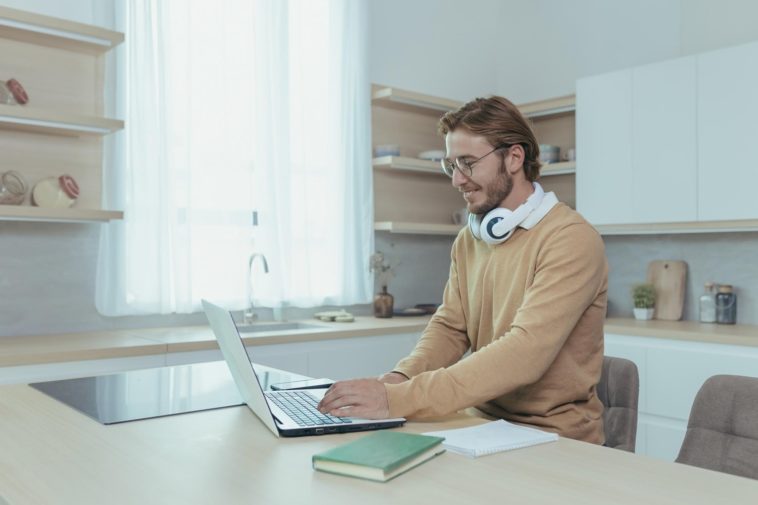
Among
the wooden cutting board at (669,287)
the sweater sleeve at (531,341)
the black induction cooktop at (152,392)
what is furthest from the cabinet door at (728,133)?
the black induction cooktop at (152,392)

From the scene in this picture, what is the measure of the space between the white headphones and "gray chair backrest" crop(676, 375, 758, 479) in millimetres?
608

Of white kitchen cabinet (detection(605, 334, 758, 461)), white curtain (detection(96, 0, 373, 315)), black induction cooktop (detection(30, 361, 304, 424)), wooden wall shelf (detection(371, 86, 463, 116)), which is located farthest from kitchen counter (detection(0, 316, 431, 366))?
wooden wall shelf (detection(371, 86, 463, 116))

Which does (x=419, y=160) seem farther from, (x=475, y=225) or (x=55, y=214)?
(x=475, y=225)

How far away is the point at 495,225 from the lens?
202 centimetres

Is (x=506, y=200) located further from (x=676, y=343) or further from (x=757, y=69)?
(x=757, y=69)

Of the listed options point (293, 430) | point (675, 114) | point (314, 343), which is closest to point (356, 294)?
point (314, 343)

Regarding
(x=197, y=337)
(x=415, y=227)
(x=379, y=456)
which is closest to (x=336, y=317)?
(x=415, y=227)

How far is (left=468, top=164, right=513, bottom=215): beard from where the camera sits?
2061 millimetres

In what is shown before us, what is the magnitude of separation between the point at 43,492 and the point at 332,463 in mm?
429

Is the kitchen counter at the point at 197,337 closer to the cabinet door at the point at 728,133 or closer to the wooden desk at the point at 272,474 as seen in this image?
the cabinet door at the point at 728,133

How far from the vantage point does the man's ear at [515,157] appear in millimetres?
2062

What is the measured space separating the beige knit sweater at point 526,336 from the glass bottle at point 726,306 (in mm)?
2097

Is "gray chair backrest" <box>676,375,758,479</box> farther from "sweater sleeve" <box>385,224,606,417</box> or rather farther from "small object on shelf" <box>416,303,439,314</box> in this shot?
"small object on shelf" <box>416,303,439,314</box>

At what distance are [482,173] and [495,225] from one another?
6.0 inches
